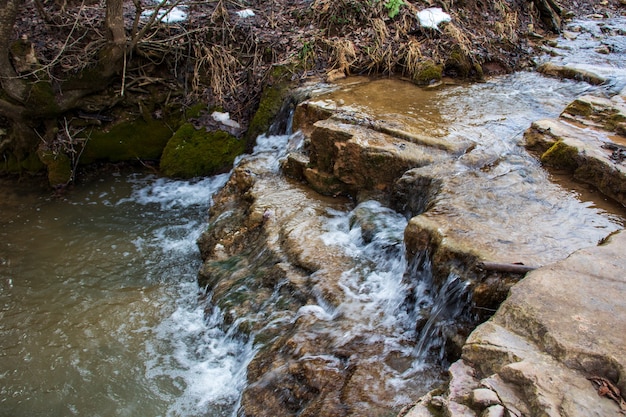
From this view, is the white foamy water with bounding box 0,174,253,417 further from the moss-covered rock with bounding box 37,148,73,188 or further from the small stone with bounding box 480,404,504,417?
the small stone with bounding box 480,404,504,417

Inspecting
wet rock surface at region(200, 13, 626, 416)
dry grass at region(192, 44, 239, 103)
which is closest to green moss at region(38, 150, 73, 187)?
dry grass at region(192, 44, 239, 103)

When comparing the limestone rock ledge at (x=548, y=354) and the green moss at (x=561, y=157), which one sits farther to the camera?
the green moss at (x=561, y=157)

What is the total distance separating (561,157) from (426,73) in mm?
3181

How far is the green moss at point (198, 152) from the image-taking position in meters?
7.66

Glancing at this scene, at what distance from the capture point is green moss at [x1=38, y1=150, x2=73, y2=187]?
725cm

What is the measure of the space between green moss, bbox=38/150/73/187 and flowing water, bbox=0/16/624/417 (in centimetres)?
23

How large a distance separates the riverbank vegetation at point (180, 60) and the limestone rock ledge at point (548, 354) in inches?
208

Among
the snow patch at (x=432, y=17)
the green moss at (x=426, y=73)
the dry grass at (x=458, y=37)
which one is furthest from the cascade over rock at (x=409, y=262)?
the snow patch at (x=432, y=17)

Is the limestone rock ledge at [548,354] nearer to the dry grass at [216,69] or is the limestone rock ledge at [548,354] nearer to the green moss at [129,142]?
the dry grass at [216,69]

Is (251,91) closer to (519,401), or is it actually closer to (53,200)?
(53,200)

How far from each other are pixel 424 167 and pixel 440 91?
8.88 feet

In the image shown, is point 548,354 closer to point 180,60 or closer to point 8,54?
point 180,60

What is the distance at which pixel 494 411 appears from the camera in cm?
202

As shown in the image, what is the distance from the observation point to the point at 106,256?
5.82 m
